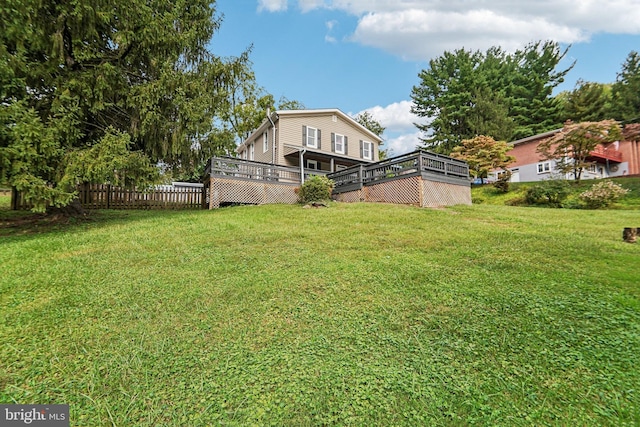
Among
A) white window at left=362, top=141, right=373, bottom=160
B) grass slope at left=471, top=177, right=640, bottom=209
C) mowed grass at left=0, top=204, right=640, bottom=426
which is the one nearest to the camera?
mowed grass at left=0, top=204, right=640, bottom=426

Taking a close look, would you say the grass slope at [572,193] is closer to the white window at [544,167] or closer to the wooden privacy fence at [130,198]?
the white window at [544,167]

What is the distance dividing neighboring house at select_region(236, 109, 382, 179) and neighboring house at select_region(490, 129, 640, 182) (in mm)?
12651

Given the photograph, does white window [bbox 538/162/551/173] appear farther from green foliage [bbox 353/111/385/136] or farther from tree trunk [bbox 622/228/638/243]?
tree trunk [bbox 622/228/638/243]

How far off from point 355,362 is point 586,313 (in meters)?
2.53

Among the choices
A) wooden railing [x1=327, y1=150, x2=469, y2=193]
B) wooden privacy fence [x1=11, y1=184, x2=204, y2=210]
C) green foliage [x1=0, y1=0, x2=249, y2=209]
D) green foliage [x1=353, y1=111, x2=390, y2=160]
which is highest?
green foliage [x1=353, y1=111, x2=390, y2=160]

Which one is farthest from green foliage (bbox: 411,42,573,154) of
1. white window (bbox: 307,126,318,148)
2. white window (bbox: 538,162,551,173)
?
white window (bbox: 307,126,318,148)

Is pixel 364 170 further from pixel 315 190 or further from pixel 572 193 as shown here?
pixel 572 193

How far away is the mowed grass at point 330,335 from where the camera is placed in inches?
84.7

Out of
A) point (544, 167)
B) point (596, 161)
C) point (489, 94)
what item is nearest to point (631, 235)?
point (544, 167)

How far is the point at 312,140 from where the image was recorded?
19.5 meters

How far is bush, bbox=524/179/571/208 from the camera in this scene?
15477 mm

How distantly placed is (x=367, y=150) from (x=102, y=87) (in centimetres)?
1753

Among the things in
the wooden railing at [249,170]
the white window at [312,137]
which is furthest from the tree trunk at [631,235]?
the white window at [312,137]

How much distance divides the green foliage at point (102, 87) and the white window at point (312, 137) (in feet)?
26.5
